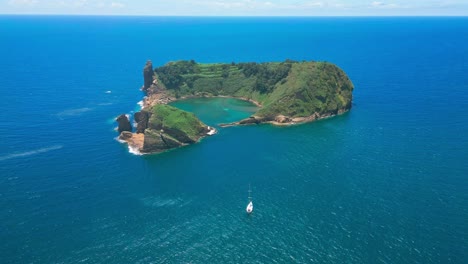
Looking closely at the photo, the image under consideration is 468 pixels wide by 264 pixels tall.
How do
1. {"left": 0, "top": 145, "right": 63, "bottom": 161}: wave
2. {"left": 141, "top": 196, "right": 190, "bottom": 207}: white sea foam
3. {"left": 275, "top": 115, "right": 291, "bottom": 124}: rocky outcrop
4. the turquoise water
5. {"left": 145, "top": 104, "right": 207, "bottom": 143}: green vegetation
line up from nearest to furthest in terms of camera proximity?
{"left": 141, "top": 196, "right": 190, "bottom": 207}: white sea foam < {"left": 0, "top": 145, "right": 63, "bottom": 161}: wave < {"left": 145, "top": 104, "right": 207, "bottom": 143}: green vegetation < {"left": 275, "top": 115, "right": 291, "bottom": 124}: rocky outcrop < the turquoise water

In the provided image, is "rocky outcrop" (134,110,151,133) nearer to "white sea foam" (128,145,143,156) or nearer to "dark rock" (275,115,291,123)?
"white sea foam" (128,145,143,156)

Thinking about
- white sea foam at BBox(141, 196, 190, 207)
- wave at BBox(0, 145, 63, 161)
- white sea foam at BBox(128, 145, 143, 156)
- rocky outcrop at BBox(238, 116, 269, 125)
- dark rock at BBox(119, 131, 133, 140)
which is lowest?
wave at BBox(0, 145, 63, 161)

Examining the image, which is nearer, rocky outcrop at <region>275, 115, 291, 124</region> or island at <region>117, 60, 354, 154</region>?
island at <region>117, 60, 354, 154</region>

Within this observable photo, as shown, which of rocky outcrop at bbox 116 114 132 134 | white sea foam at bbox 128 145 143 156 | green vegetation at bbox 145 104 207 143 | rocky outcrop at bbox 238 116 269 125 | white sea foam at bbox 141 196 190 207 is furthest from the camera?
rocky outcrop at bbox 238 116 269 125

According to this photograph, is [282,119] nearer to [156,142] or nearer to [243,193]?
[156,142]

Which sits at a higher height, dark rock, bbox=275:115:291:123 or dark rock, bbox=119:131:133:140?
dark rock, bbox=275:115:291:123

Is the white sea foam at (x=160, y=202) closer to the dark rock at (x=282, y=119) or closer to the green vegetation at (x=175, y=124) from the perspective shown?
the green vegetation at (x=175, y=124)

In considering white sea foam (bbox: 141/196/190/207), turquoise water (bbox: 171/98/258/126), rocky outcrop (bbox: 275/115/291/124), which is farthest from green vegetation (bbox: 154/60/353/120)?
Result: white sea foam (bbox: 141/196/190/207)

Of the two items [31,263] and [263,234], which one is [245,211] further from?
[31,263]

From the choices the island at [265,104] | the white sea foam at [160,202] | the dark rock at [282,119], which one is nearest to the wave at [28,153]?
the island at [265,104]

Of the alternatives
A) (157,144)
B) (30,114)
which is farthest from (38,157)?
→ (30,114)

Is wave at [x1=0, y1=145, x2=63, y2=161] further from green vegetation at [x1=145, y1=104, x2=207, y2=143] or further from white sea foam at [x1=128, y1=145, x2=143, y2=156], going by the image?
green vegetation at [x1=145, y1=104, x2=207, y2=143]
